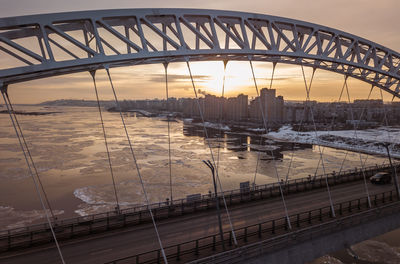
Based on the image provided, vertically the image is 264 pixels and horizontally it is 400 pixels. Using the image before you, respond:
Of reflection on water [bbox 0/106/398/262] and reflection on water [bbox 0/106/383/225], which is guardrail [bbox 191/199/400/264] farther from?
reflection on water [bbox 0/106/398/262]

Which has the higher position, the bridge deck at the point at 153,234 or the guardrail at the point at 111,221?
the guardrail at the point at 111,221

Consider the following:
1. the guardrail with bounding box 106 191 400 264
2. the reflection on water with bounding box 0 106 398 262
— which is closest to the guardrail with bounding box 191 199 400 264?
the guardrail with bounding box 106 191 400 264

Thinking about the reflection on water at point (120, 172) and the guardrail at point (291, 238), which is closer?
the guardrail at point (291, 238)

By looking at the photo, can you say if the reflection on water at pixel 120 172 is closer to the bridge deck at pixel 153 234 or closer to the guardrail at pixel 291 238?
the bridge deck at pixel 153 234

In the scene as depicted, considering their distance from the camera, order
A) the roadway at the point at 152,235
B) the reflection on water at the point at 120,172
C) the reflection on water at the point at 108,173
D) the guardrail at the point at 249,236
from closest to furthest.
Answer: the guardrail at the point at 249,236
the roadway at the point at 152,235
the reflection on water at the point at 108,173
the reflection on water at the point at 120,172

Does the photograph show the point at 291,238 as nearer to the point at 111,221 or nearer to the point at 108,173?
the point at 111,221

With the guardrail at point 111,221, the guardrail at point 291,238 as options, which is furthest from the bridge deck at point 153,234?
the guardrail at point 291,238

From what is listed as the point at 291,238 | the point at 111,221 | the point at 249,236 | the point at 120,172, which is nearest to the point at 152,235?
the point at 111,221

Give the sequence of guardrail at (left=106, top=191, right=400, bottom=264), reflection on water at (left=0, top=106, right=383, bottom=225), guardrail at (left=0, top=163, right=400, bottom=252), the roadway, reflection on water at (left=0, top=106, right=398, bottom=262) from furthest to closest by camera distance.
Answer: reflection on water at (left=0, top=106, right=383, bottom=225) < reflection on water at (left=0, top=106, right=398, bottom=262) < guardrail at (left=0, top=163, right=400, bottom=252) < the roadway < guardrail at (left=106, top=191, right=400, bottom=264)

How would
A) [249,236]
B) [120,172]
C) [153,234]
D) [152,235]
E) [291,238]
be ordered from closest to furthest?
1. [291,238]
2. [249,236]
3. [152,235]
4. [153,234]
5. [120,172]
